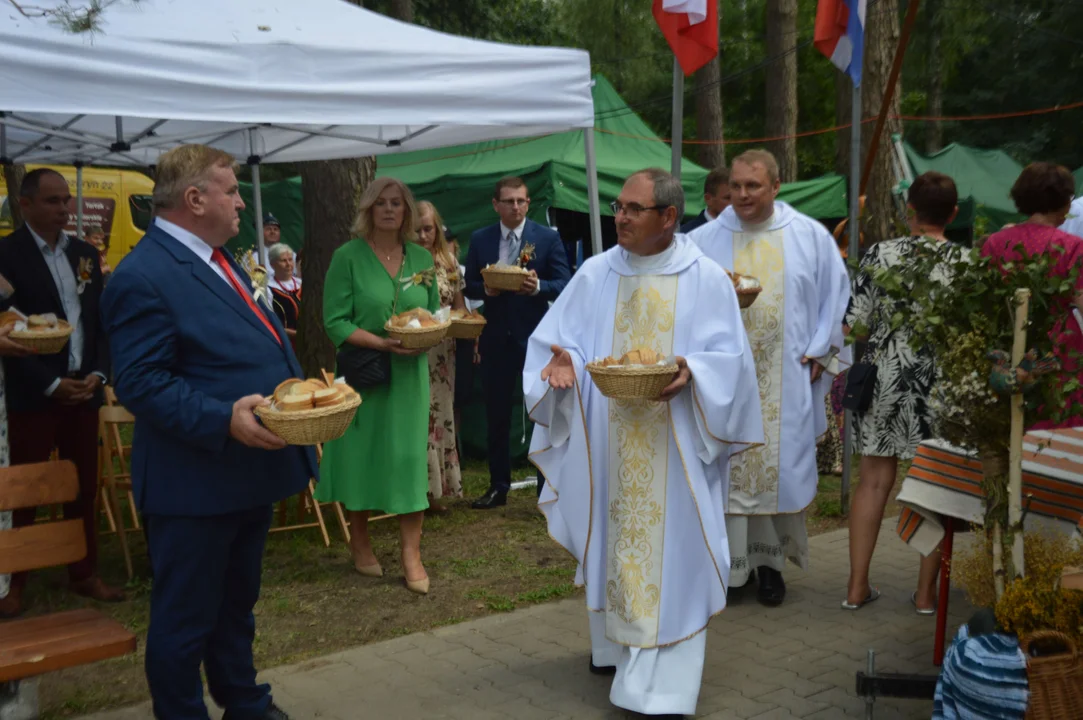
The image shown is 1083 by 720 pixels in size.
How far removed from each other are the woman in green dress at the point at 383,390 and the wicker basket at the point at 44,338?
4.44 ft

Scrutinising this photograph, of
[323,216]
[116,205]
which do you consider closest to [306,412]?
[323,216]

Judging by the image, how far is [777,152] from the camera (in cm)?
1841

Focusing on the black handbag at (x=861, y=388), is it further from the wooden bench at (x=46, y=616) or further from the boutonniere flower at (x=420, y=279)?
the wooden bench at (x=46, y=616)

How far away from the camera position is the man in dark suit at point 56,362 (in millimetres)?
5570

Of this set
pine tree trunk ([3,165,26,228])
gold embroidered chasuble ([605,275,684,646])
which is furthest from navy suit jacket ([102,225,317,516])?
pine tree trunk ([3,165,26,228])

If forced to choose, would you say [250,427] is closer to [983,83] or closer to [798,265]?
[798,265]

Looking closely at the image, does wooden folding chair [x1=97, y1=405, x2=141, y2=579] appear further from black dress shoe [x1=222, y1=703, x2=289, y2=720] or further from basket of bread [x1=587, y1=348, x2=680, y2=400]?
basket of bread [x1=587, y1=348, x2=680, y2=400]

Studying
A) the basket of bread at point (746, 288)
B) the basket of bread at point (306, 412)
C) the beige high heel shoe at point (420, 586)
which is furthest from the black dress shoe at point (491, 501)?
the basket of bread at point (306, 412)

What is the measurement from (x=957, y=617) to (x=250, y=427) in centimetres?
369

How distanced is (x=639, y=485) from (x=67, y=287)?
10.9ft

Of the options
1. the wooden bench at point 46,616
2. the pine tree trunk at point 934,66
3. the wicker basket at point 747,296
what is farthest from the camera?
the pine tree trunk at point 934,66

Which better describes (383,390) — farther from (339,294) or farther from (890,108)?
(890,108)

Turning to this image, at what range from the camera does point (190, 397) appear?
3414 millimetres

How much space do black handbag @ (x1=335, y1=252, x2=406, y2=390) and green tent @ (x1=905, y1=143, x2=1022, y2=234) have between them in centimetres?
1022
